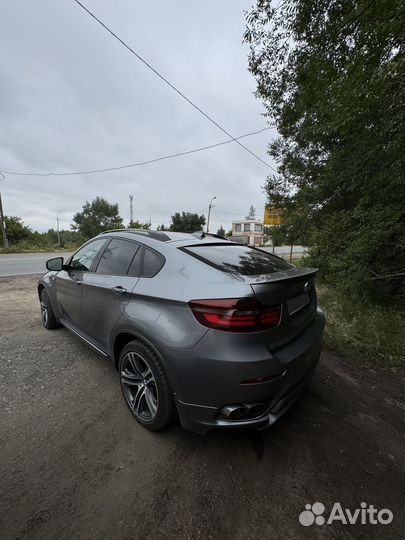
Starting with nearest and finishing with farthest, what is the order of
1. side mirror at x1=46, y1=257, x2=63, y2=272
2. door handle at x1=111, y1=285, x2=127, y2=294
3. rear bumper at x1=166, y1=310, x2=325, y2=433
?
1. rear bumper at x1=166, y1=310, x2=325, y2=433
2. door handle at x1=111, y1=285, x2=127, y2=294
3. side mirror at x1=46, y1=257, x2=63, y2=272

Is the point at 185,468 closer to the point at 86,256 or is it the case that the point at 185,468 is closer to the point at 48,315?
the point at 86,256

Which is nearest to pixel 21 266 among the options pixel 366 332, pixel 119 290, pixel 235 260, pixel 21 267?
pixel 21 267

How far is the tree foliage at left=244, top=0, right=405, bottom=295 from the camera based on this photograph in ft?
10.4

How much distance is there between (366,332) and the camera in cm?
373

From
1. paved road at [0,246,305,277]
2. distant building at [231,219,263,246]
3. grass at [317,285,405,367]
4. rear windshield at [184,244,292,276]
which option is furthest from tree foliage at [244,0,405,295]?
distant building at [231,219,263,246]

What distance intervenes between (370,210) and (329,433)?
145 inches

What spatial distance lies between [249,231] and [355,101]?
59.7 m

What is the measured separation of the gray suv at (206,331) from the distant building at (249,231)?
5640cm

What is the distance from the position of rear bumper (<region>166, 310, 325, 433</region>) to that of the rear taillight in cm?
7

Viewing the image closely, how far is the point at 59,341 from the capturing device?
3363mm

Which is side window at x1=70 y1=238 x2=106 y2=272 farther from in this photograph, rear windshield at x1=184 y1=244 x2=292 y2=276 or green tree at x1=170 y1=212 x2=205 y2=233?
green tree at x1=170 y1=212 x2=205 y2=233

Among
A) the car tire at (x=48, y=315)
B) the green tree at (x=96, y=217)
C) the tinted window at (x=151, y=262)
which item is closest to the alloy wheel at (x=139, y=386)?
the tinted window at (x=151, y=262)

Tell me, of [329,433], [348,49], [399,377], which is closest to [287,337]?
[329,433]

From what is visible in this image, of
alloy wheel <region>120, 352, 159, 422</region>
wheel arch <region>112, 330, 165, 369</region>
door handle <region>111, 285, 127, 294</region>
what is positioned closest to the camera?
wheel arch <region>112, 330, 165, 369</region>
